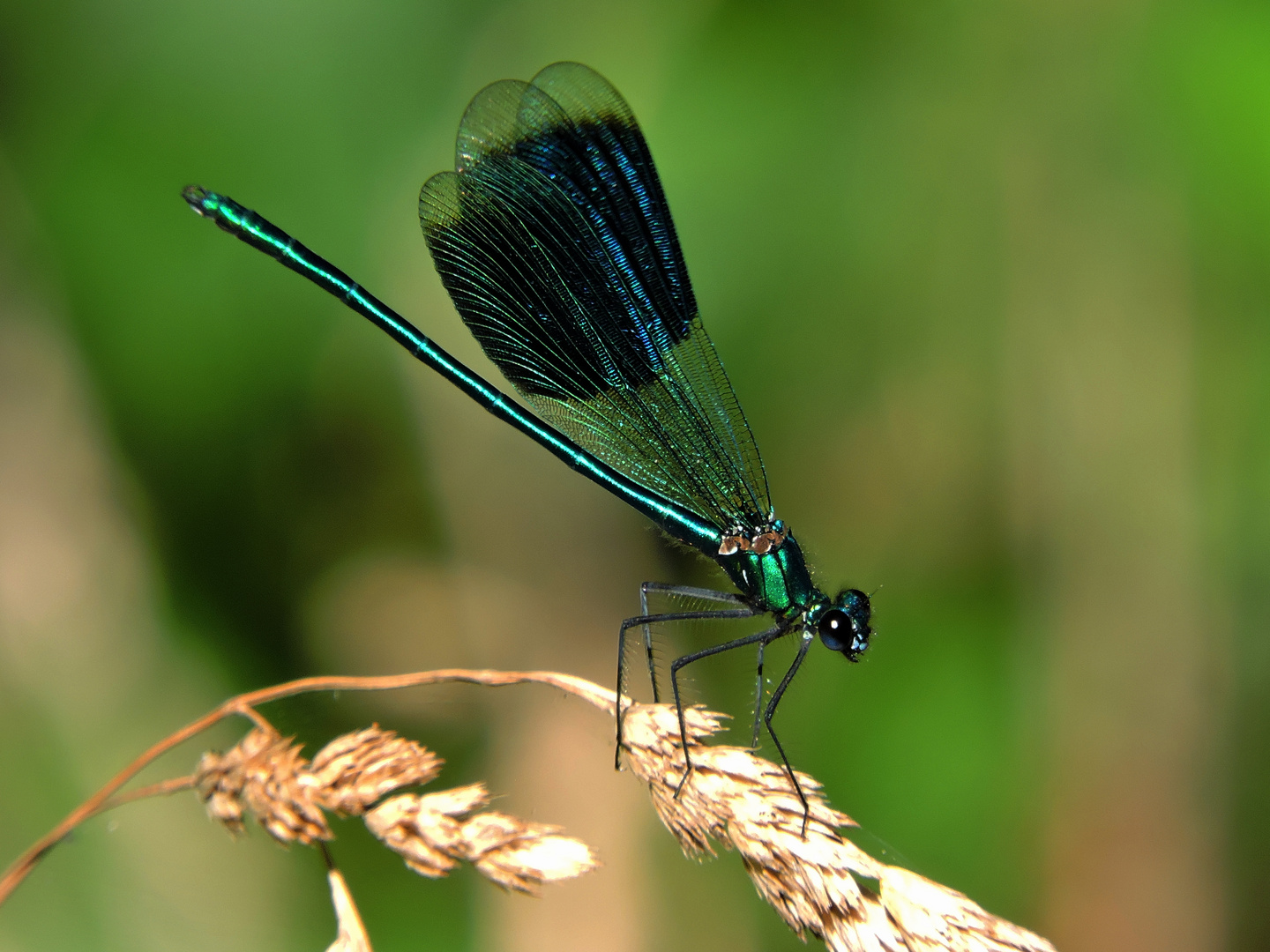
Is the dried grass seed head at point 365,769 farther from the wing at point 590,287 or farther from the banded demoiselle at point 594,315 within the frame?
the wing at point 590,287

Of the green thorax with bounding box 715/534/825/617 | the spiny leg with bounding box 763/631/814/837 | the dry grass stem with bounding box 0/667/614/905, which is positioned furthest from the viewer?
the green thorax with bounding box 715/534/825/617

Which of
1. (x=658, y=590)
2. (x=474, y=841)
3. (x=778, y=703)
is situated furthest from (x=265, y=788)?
(x=778, y=703)

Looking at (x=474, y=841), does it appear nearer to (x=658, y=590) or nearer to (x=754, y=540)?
(x=658, y=590)

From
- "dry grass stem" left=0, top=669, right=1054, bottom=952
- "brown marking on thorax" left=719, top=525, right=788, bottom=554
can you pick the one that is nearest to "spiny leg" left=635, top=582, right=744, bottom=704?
"brown marking on thorax" left=719, top=525, right=788, bottom=554

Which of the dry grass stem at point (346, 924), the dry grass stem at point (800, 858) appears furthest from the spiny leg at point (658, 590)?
the dry grass stem at point (346, 924)

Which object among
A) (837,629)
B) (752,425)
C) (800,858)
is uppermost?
(752,425)

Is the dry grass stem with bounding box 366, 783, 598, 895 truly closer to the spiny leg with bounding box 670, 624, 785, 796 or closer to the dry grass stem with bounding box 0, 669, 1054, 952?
the dry grass stem with bounding box 0, 669, 1054, 952
